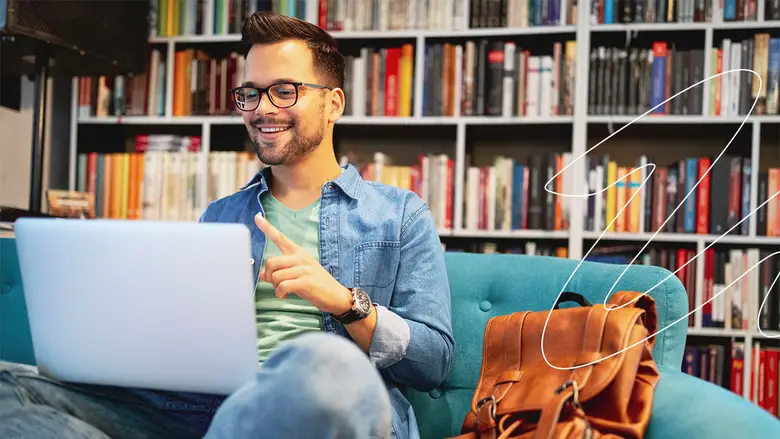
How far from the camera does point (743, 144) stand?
2717 millimetres

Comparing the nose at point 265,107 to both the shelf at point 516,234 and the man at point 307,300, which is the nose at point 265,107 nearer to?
the man at point 307,300

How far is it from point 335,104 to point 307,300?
1.73 feet

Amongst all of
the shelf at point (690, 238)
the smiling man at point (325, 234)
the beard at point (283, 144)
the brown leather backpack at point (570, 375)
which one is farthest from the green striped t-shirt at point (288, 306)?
the shelf at point (690, 238)

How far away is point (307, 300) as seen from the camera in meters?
1.13

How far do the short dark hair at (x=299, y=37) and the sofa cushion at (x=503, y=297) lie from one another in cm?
47

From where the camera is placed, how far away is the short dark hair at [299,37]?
4.68 ft

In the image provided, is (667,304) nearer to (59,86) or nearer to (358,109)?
(358,109)

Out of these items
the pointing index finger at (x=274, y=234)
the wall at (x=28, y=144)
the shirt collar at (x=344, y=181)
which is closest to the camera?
the pointing index finger at (x=274, y=234)

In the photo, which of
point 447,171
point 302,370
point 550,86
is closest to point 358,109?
point 447,171

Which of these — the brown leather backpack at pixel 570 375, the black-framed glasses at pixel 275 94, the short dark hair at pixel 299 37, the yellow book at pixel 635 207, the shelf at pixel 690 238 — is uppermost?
the short dark hair at pixel 299 37

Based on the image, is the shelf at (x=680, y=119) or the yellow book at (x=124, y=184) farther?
the yellow book at (x=124, y=184)

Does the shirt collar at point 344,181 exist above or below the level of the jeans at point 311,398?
above

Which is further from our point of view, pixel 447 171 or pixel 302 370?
pixel 447 171

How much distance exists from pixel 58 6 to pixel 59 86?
32.9 inches
